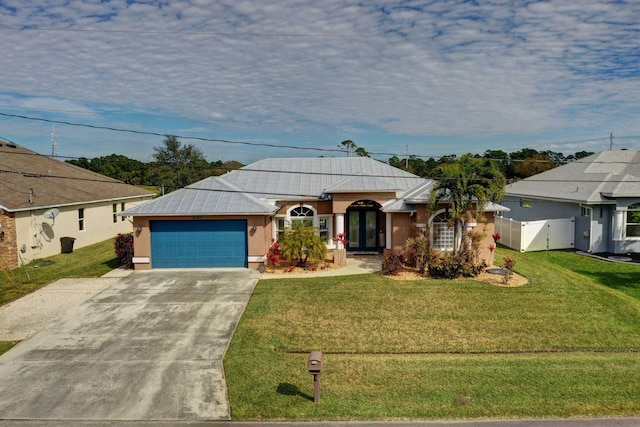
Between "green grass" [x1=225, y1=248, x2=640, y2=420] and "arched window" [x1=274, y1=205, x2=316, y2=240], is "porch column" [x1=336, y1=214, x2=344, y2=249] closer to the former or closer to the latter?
"arched window" [x1=274, y1=205, x2=316, y2=240]

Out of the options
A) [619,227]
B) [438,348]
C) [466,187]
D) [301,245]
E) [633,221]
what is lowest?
[438,348]

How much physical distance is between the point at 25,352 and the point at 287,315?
6552mm

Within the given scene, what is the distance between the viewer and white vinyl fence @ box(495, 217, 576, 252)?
22953mm

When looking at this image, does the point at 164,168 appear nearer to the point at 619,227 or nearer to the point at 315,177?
the point at 315,177

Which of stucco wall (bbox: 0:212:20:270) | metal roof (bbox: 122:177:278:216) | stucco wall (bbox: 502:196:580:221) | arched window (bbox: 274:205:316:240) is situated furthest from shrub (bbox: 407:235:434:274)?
stucco wall (bbox: 0:212:20:270)

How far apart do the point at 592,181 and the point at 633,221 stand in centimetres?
337

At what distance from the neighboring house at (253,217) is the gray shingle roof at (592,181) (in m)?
8.26

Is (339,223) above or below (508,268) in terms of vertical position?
above

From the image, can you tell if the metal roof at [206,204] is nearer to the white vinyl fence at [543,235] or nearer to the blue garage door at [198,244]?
the blue garage door at [198,244]

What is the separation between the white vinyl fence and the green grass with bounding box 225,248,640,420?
5.71m

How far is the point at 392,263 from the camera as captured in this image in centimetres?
1692

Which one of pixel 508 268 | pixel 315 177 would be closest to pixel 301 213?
pixel 315 177

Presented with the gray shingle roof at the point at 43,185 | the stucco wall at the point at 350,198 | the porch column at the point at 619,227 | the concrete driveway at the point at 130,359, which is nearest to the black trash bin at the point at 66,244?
the gray shingle roof at the point at 43,185

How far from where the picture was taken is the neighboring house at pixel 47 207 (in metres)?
20.1
